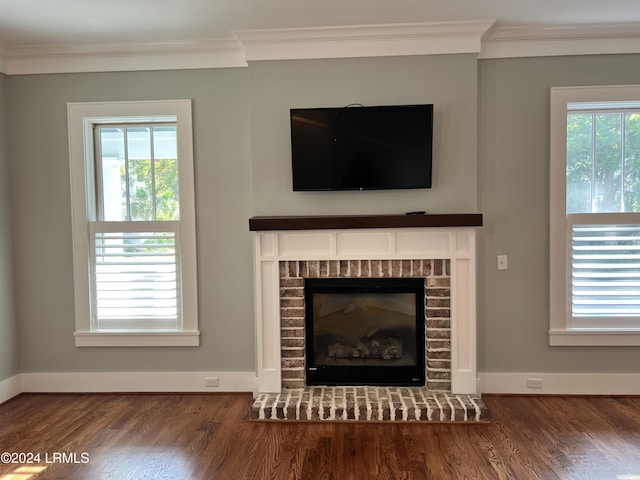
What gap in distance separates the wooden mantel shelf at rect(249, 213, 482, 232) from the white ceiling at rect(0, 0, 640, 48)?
129 centimetres

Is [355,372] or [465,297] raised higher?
[465,297]

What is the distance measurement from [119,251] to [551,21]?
3504 millimetres

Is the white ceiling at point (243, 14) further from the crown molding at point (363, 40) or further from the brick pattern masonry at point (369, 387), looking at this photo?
the brick pattern masonry at point (369, 387)

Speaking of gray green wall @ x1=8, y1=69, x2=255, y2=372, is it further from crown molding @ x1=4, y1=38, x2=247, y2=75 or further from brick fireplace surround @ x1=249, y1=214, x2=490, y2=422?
brick fireplace surround @ x1=249, y1=214, x2=490, y2=422

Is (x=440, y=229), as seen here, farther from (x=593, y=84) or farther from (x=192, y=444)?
(x=192, y=444)

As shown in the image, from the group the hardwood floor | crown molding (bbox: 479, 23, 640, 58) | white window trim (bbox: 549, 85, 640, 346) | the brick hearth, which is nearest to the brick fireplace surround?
the brick hearth

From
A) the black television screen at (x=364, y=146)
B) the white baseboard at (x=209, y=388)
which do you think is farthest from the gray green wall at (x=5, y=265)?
the black television screen at (x=364, y=146)

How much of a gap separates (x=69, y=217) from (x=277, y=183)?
1660mm

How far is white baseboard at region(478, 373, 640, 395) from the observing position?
3148 mm

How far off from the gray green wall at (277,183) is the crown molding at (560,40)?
0.21 ft

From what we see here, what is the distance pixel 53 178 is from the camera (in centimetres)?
333

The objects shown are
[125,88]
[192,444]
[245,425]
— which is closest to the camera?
[192,444]

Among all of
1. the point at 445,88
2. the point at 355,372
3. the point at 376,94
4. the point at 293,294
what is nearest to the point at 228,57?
the point at 376,94

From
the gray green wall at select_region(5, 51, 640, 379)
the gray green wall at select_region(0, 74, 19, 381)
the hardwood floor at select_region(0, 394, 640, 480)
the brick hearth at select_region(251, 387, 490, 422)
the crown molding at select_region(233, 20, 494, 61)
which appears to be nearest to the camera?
the hardwood floor at select_region(0, 394, 640, 480)
